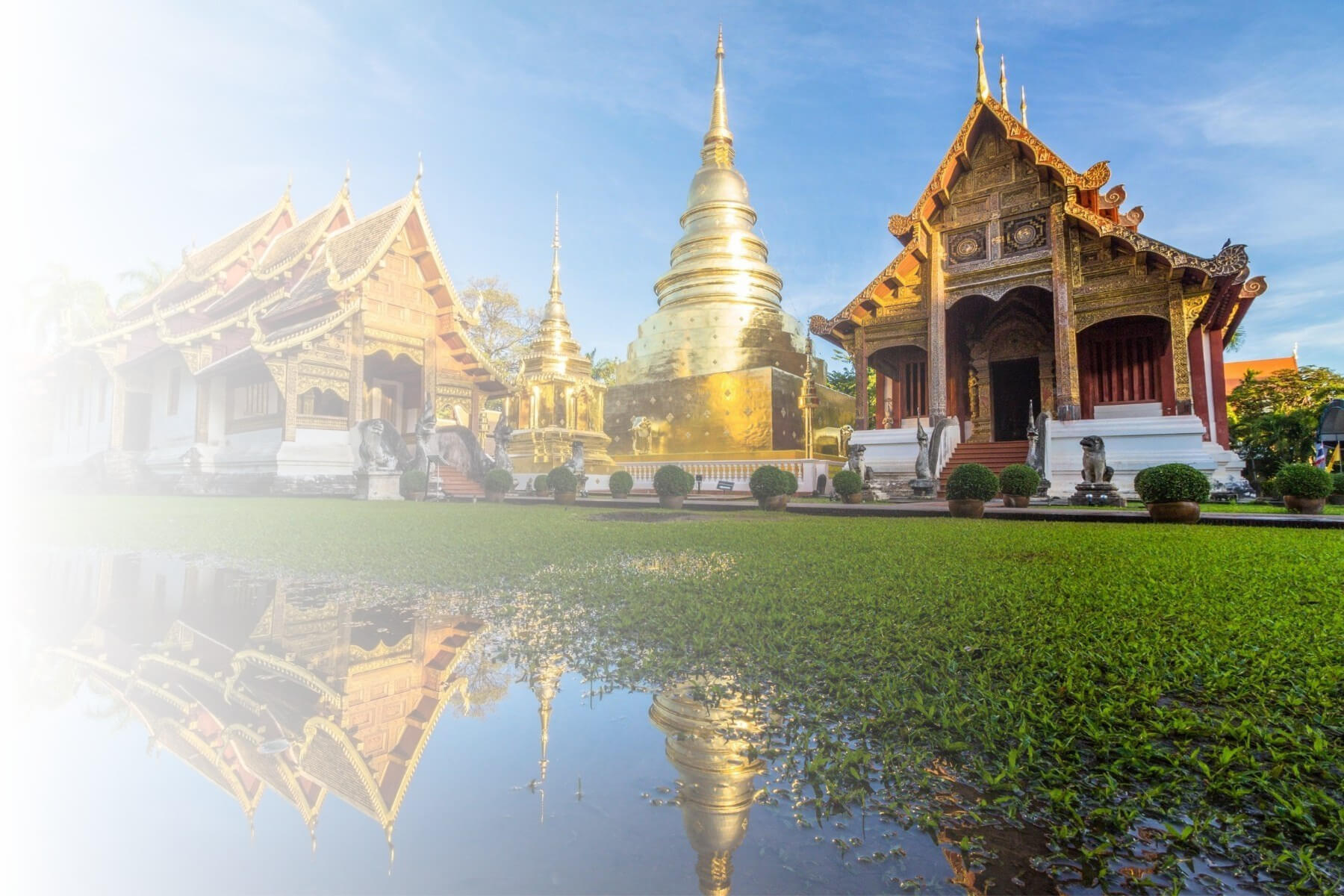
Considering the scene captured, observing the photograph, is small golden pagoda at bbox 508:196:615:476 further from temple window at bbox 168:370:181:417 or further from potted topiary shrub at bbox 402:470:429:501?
temple window at bbox 168:370:181:417

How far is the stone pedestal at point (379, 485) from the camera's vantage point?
1432 cm

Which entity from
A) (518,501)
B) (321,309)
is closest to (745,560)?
(518,501)

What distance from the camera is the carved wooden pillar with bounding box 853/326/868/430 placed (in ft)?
53.2

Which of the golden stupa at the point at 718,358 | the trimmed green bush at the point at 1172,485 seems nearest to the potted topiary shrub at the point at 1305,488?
the trimmed green bush at the point at 1172,485

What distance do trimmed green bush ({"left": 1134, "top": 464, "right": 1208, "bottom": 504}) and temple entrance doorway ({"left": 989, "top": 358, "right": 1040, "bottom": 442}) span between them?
368 inches

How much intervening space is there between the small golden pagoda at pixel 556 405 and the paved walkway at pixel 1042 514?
654cm

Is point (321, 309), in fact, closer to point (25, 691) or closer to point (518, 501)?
point (518, 501)

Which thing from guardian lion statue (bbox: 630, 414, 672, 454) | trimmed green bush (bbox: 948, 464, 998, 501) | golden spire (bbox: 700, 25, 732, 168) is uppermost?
golden spire (bbox: 700, 25, 732, 168)

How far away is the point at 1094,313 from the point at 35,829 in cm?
1635

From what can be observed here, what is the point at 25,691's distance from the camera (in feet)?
6.75

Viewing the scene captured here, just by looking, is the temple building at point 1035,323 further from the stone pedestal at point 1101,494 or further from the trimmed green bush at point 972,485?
the trimmed green bush at point 972,485

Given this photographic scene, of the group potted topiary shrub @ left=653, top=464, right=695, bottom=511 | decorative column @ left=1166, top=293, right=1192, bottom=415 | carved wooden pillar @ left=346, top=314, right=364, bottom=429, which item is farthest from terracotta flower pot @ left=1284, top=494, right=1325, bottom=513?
carved wooden pillar @ left=346, top=314, right=364, bottom=429

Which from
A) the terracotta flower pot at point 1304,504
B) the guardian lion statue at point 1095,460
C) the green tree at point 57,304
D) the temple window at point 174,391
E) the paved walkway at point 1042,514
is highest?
the green tree at point 57,304

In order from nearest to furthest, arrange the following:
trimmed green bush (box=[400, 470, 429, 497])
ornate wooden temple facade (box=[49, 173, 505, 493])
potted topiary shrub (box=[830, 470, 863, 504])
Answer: potted topiary shrub (box=[830, 470, 863, 504]) < trimmed green bush (box=[400, 470, 429, 497]) < ornate wooden temple facade (box=[49, 173, 505, 493])
